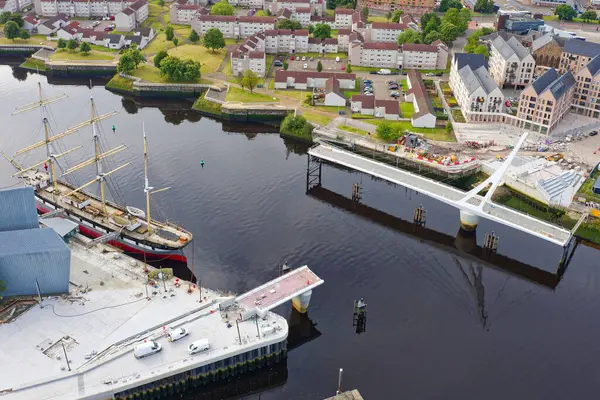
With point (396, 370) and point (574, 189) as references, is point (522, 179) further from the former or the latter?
point (396, 370)

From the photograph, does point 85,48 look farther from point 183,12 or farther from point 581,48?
point 581,48

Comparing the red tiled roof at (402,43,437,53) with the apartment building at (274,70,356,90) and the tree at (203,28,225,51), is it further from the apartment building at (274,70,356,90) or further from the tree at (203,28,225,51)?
the tree at (203,28,225,51)

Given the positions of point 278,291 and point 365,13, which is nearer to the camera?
point 278,291

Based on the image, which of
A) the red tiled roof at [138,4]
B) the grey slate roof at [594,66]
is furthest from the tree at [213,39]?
the grey slate roof at [594,66]

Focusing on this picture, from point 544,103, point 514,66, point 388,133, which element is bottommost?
point 388,133

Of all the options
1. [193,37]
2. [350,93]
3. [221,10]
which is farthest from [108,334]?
[221,10]

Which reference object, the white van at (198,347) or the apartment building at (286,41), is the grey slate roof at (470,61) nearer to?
the apartment building at (286,41)

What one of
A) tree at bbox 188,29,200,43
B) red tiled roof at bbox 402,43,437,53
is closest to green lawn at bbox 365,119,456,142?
red tiled roof at bbox 402,43,437,53

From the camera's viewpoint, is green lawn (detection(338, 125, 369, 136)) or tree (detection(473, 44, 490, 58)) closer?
green lawn (detection(338, 125, 369, 136))
